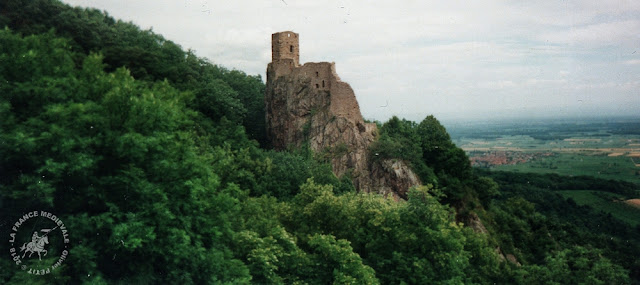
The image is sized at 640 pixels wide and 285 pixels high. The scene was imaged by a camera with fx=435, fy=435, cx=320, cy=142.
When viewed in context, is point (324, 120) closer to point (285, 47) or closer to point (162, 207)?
point (285, 47)

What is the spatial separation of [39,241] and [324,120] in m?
32.7

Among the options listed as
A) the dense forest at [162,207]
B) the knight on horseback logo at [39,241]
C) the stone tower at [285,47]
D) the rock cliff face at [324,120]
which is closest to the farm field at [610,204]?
the dense forest at [162,207]

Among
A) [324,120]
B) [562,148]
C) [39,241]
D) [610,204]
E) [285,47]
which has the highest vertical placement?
[285,47]

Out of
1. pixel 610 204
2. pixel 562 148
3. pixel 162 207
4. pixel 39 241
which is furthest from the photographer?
pixel 562 148

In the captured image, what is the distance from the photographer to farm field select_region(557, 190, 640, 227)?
195ft

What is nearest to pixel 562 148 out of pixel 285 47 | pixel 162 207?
pixel 285 47

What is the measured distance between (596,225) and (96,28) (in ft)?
217

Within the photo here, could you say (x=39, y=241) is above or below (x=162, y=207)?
below

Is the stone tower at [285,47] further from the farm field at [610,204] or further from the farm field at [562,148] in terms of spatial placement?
the farm field at [610,204]

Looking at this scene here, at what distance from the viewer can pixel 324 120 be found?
141 ft

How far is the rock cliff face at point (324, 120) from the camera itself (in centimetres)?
4041

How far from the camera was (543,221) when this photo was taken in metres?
53.1

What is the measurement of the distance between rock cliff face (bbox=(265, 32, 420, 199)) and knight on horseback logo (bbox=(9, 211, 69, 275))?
30200 mm

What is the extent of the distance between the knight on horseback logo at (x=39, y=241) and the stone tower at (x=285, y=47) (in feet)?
117
